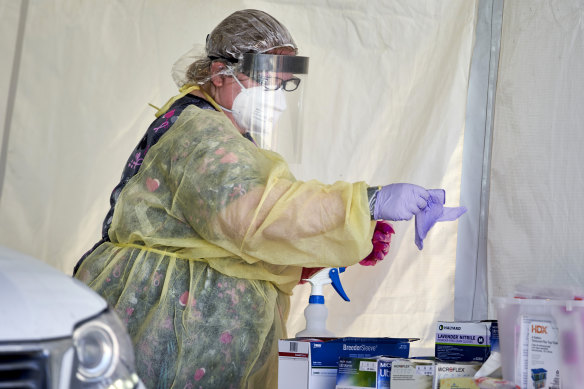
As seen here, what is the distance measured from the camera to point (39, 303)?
119 centimetres

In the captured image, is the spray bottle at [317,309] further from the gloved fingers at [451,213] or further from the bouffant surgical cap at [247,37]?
the bouffant surgical cap at [247,37]

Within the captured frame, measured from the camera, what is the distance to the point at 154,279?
193cm

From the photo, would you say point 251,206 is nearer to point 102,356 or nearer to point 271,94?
point 271,94

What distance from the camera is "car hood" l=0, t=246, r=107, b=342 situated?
113 cm

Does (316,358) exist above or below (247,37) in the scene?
below

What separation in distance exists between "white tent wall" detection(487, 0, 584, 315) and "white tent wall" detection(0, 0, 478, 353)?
26 centimetres

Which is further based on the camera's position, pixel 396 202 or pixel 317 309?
pixel 317 309

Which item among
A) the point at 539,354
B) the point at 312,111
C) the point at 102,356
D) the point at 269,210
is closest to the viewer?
the point at 102,356

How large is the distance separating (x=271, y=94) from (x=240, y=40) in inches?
7.5

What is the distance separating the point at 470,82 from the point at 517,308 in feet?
4.50

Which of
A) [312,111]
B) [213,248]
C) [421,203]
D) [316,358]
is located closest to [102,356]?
[316,358]

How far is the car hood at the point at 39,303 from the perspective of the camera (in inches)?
44.4

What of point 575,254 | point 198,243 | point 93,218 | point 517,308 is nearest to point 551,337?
point 517,308

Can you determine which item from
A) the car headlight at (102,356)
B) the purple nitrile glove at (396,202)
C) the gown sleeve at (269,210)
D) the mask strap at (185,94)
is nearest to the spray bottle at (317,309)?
the gown sleeve at (269,210)
